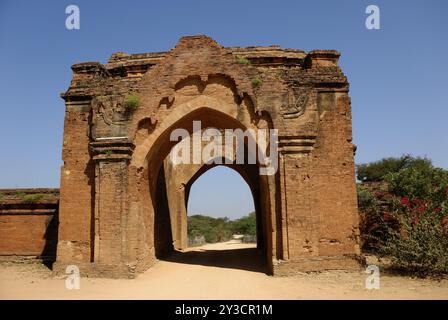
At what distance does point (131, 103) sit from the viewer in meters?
10.3

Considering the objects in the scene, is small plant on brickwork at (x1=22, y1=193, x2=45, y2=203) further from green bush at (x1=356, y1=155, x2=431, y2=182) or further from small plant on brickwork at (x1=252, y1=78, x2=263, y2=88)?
green bush at (x1=356, y1=155, x2=431, y2=182)

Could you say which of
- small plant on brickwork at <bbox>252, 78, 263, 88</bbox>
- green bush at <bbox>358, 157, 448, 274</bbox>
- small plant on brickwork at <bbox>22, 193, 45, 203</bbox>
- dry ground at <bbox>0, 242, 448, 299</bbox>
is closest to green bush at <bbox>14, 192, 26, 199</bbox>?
small plant on brickwork at <bbox>22, 193, 45, 203</bbox>

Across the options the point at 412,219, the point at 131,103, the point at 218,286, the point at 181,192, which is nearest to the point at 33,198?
the point at 131,103

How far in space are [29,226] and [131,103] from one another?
5.85 m

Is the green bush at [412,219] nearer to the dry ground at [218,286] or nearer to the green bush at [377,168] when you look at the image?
the dry ground at [218,286]

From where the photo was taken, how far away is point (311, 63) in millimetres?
10789

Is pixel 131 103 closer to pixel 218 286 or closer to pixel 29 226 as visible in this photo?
pixel 218 286

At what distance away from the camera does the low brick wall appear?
40.6 feet

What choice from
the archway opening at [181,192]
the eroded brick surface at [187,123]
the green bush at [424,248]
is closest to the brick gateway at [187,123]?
the eroded brick surface at [187,123]

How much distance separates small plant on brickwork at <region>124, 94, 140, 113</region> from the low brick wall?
459 cm

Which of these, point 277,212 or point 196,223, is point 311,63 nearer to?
point 277,212

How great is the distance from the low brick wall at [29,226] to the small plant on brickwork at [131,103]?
459 centimetres

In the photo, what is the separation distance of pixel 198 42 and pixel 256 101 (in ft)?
7.84

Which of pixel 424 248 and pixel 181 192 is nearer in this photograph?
pixel 424 248
